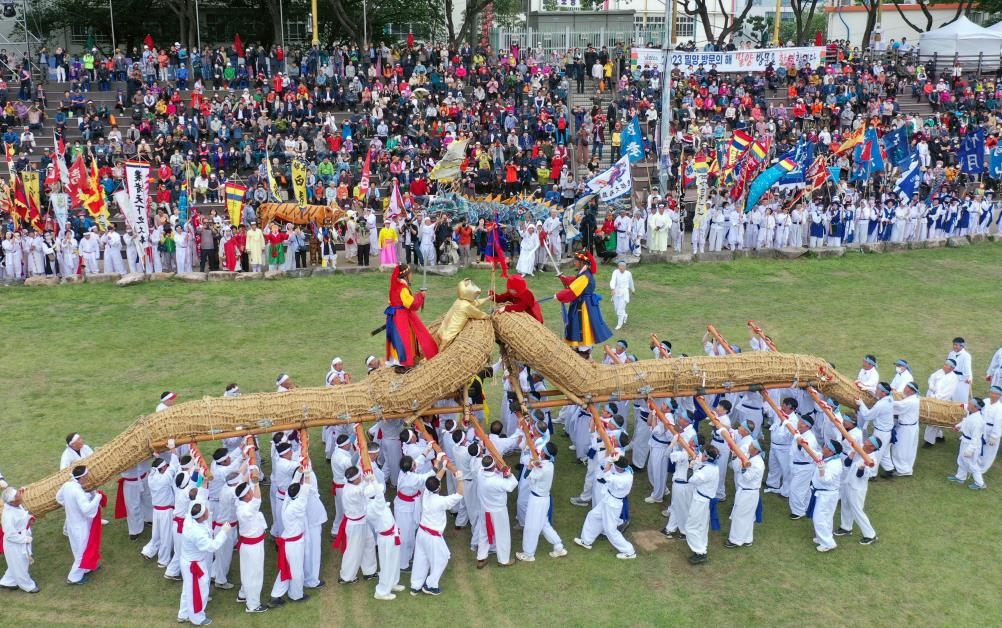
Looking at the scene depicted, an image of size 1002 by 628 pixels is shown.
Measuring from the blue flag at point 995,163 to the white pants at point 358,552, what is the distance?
2257 centimetres

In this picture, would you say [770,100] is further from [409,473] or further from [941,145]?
[409,473]

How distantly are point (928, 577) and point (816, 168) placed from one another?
1465cm

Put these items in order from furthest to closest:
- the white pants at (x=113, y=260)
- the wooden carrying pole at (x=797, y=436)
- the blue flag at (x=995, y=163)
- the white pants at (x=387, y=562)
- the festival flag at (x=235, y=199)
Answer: the blue flag at (x=995, y=163) < the festival flag at (x=235, y=199) < the white pants at (x=113, y=260) < the wooden carrying pole at (x=797, y=436) < the white pants at (x=387, y=562)

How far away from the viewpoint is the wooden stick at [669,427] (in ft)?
32.4

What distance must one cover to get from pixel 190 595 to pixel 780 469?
7.02 meters

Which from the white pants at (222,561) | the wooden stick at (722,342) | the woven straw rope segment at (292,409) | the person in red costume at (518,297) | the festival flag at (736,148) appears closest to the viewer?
the white pants at (222,561)

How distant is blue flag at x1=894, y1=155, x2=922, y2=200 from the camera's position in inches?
894

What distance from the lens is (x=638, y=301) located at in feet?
61.1

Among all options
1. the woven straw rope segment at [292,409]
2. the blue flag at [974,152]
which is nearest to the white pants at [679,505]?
the woven straw rope segment at [292,409]

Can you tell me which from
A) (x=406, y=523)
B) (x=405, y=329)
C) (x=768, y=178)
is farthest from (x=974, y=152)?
(x=406, y=523)

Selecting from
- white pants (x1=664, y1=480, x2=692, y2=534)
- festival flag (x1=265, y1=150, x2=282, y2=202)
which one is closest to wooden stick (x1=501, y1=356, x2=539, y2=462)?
white pants (x1=664, y1=480, x2=692, y2=534)

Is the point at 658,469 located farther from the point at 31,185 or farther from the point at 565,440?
the point at 31,185

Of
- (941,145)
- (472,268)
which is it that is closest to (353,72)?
(472,268)

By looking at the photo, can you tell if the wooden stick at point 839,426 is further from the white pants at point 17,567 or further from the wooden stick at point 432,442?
the white pants at point 17,567
